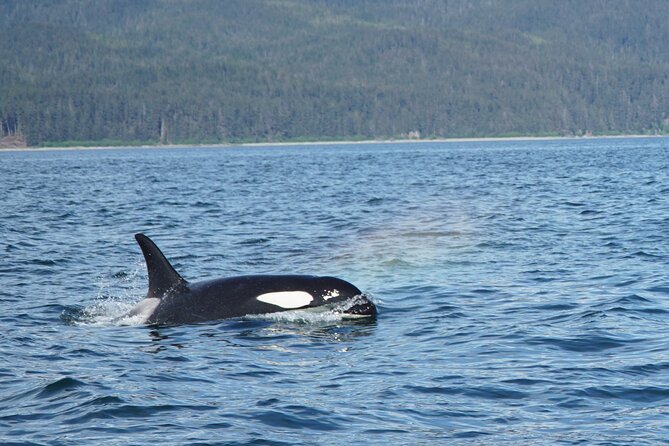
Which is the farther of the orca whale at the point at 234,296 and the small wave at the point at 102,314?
the small wave at the point at 102,314

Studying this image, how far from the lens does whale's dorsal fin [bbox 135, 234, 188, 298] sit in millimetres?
14211

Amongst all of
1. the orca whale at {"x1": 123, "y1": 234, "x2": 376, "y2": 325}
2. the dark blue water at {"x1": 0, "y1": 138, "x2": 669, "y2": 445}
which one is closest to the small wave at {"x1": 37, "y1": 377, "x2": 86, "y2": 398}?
the dark blue water at {"x1": 0, "y1": 138, "x2": 669, "y2": 445}

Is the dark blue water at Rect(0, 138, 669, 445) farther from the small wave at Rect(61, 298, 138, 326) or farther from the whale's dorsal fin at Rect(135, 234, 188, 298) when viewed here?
→ the whale's dorsal fin at Rect(135, 234, 188, 298)

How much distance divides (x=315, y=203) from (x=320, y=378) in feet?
92.0

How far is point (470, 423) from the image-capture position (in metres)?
9.42

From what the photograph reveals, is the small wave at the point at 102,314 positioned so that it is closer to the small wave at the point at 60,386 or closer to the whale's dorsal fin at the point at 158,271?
the whale's dorsal fin at the point at 158,271

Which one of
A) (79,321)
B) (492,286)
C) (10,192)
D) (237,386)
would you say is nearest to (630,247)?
(492,286)

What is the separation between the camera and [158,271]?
14375 millimetres

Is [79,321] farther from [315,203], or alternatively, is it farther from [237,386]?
[315,203]

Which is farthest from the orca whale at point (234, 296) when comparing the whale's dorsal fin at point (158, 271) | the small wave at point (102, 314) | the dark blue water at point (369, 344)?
the small wave at point (102, 314)

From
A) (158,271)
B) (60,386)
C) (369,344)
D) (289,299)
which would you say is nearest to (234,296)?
(289,299)

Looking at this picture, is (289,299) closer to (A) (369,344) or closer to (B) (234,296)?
(B) (234,296)

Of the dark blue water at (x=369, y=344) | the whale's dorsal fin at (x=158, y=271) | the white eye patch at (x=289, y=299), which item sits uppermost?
the whale's dorsal fin at (x=158, y=271)

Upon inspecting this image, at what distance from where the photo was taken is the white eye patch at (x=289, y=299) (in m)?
14.1
